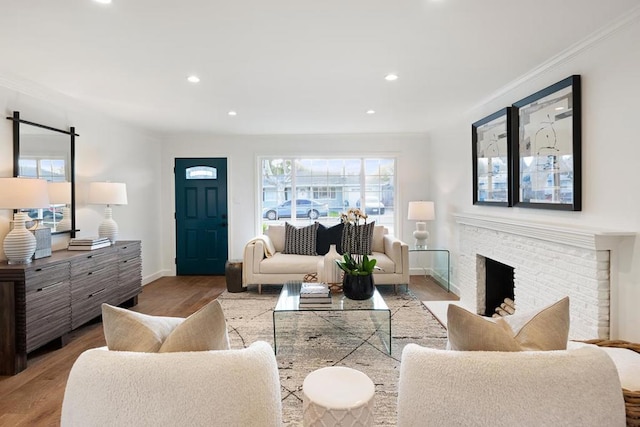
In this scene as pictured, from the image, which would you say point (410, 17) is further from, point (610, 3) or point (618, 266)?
point (618, 266)

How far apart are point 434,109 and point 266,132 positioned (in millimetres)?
2582

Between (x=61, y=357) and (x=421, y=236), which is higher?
(x=421, y=236)

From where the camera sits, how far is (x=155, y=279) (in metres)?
5.41

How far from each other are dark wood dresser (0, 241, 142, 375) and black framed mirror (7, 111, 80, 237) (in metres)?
0.42

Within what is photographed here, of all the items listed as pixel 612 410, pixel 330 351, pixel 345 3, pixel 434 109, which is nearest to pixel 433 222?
pixel 434 109

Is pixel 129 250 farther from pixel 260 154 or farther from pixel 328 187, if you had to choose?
pixel 328 187

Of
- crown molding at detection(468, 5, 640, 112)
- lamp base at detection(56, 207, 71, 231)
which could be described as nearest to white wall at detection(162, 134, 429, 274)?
lamp base at detection(56, 207, 71, 231)

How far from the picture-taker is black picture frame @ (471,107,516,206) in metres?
3.25

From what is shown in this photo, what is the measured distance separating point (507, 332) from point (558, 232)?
5.32 ft

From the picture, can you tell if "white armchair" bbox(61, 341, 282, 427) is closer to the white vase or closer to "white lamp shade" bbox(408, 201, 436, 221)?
the white vase

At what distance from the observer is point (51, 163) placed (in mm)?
3395

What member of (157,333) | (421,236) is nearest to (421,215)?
(421,236)

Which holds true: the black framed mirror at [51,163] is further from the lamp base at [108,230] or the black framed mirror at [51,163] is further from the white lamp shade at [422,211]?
the white lamp shade at [422,211]

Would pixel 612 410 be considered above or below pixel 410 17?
below
